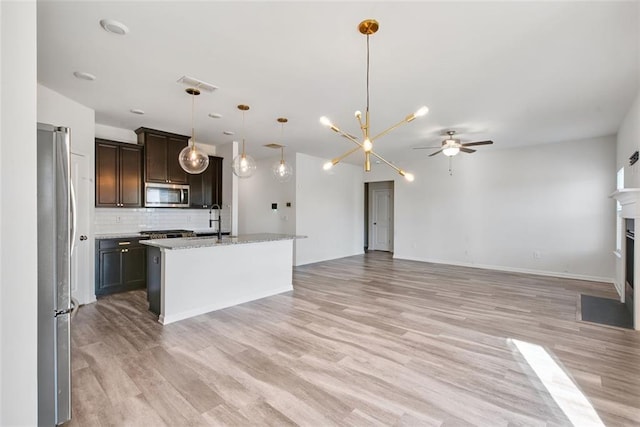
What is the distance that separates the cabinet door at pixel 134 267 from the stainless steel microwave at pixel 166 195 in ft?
2.77

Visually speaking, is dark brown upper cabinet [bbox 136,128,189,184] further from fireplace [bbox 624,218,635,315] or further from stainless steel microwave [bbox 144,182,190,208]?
fireplace [bbox 624,218,635,315]

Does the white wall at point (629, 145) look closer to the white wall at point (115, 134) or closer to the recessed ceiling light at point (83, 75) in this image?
the recessed ceiling light at point (83, 75)

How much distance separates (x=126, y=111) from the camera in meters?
4.46

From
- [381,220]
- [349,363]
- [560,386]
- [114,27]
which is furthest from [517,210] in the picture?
[114,27]

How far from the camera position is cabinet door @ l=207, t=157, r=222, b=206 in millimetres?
6452

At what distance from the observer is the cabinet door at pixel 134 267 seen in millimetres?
4980

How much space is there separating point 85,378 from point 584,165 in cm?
816

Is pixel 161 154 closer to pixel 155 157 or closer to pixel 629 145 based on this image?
pixel 155 157

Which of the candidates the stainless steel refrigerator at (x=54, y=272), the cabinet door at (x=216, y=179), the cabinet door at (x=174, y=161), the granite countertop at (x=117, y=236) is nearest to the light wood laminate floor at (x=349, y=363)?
the stainless steel refrigerator at (x=54, y=272)

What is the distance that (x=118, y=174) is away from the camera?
509cm

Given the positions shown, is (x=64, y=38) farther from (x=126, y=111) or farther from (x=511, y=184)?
(x=511, y=184)

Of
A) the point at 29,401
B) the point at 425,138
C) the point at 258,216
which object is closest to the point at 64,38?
the point at 29,401

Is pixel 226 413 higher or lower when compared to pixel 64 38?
lower

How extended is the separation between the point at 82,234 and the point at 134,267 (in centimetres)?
98
